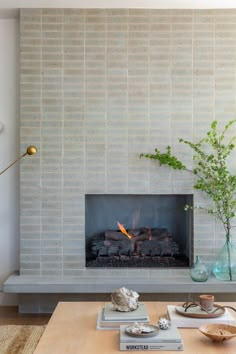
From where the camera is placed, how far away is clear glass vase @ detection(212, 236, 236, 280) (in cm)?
384

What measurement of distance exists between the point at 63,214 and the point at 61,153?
507 mm

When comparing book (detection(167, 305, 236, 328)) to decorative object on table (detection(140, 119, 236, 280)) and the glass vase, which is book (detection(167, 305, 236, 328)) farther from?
decorative object on table (detection(140, 119, 236, 280))

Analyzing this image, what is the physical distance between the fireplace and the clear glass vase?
32 cm

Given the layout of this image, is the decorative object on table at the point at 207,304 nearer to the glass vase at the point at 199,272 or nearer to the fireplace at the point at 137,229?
the glass vase at the point at 199,272

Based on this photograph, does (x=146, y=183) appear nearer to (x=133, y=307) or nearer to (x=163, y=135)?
(x=163, y=135)

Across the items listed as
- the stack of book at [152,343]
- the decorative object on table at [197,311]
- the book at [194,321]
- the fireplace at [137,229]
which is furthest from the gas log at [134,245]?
the stack of book at [152,343]

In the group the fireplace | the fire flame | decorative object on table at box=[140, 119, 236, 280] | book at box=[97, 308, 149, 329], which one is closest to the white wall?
the fireplace

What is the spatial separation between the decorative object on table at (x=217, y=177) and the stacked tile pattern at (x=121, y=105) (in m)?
0.08

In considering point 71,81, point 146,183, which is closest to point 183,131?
point 146,183

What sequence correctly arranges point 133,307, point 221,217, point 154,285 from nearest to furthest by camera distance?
point 133,307 < point 154,285 < point 221,217

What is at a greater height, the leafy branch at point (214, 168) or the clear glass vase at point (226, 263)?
the leafy branch at point (214, 168)

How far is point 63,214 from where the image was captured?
4.04 metres

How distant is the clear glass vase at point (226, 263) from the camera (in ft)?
12.6

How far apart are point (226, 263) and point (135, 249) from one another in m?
0.79
